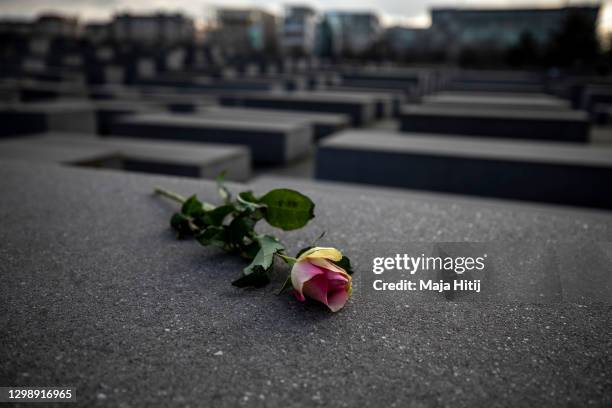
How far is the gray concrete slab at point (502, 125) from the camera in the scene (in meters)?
8.00

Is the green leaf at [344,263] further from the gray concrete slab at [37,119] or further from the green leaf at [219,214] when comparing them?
the gray concrete slab at [37,119]

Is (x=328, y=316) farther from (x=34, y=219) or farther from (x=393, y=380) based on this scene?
(x=34, y=219)

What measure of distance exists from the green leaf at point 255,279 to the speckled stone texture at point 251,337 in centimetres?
4

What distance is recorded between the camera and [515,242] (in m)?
1.87

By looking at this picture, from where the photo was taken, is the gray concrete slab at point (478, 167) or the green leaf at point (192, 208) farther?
the gray concrete slab at point (478, 167)

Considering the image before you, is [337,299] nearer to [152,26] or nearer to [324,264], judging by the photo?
[324,264]

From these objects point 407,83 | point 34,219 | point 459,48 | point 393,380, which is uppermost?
point 459,48

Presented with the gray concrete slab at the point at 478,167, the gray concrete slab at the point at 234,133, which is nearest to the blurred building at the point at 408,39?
the gray concrete slab at the point at 234,133

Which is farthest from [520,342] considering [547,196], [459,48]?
[459,48]

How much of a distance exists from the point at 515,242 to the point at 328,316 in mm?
1022

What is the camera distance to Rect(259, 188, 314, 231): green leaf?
1.48 metres

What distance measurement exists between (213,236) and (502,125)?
25.7ft

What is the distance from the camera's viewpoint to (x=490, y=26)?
102m

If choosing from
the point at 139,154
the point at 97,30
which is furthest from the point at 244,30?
the point at 139,154
